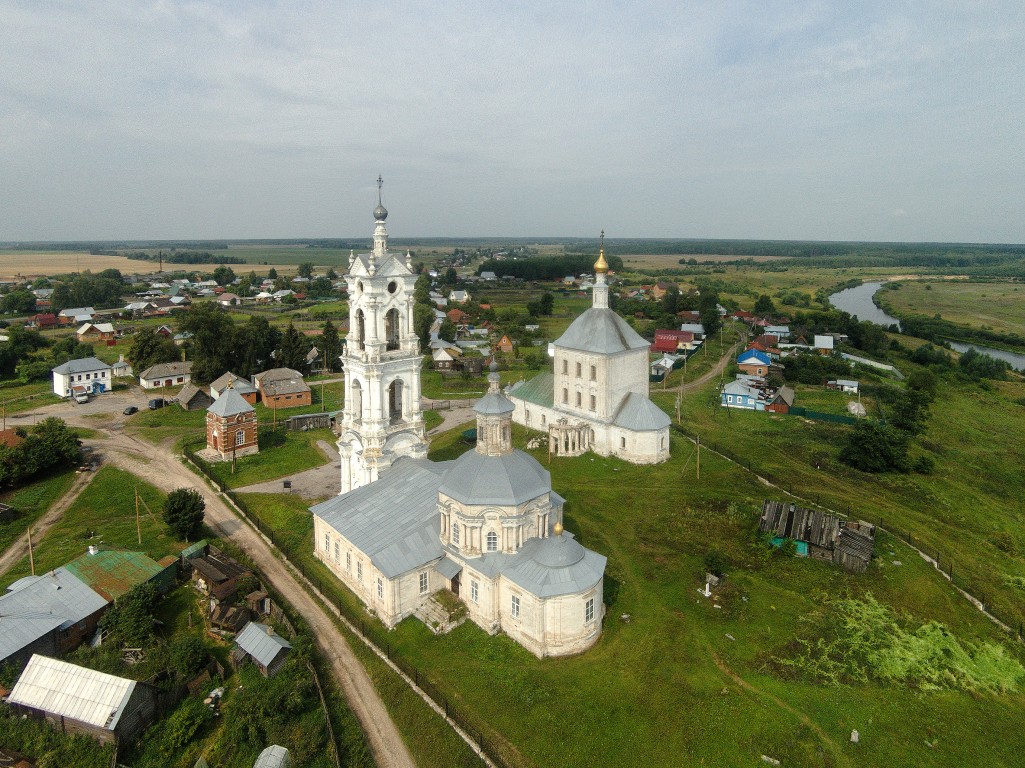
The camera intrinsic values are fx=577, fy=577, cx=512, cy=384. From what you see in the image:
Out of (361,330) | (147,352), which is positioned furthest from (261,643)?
(147,352)

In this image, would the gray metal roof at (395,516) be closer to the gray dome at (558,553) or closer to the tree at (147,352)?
the gray dome at (558,553)

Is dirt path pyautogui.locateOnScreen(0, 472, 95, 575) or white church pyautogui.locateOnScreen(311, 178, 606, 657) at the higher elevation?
white church pyautogui.locateOnScreen(311, 178, 606, 657)

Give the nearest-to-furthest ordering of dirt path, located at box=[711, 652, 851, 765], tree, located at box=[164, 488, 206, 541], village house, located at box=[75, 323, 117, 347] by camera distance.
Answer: dirt path, located at box=[711, 652, 851, 765] → tree, located at box=[164, 488, 206, 541] → village house, located at box=[75, 323, 117, 347]

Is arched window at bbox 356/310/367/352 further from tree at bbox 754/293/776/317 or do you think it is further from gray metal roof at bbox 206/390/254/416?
tree at bbox 754/293/776/317

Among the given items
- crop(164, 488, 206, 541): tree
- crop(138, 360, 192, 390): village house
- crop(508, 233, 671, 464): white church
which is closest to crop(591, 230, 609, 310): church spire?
crop(508, 233, 671, 464): white church

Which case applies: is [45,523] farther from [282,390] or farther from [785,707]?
[785,707]

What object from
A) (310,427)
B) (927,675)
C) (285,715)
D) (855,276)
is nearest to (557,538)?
(285,715)
